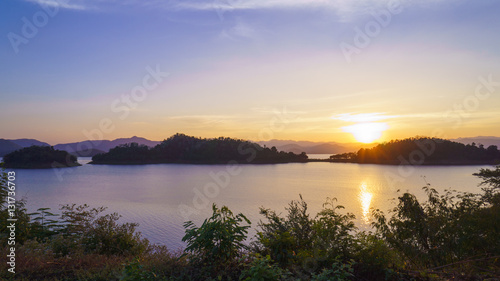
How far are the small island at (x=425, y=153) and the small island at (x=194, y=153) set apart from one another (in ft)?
68.3

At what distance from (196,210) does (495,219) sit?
50.4 feet

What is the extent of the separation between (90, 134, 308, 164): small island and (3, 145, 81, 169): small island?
966 inches

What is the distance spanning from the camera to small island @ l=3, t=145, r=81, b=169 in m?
59.8

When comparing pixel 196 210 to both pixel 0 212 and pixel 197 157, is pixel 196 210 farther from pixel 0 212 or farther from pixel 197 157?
pixel 197 157

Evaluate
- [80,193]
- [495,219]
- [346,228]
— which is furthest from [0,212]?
[80,193]

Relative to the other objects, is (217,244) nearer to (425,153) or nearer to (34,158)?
(34,158)

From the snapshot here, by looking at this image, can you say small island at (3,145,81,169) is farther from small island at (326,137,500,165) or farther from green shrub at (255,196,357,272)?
small island at (326,137,500,165)

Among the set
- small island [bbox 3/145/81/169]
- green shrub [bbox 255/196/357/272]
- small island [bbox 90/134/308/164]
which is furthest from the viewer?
small island [bbox 90/134/308/164]

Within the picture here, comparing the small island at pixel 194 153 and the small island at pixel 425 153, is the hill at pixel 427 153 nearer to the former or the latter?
the small island at pixel 425 153

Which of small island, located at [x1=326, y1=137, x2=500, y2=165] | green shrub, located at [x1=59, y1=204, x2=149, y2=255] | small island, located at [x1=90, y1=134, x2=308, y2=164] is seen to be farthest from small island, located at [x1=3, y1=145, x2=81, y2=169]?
small island, located at [x1=326, y1=137, x2=500, y2=165]

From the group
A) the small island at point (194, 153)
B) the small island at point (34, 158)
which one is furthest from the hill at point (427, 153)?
the small island at point (34, 158)

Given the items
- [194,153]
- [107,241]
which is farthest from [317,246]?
[194,153]

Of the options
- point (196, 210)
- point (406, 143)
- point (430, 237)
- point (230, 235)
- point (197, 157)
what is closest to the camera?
point (230, 235)

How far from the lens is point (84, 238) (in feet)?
22.8
